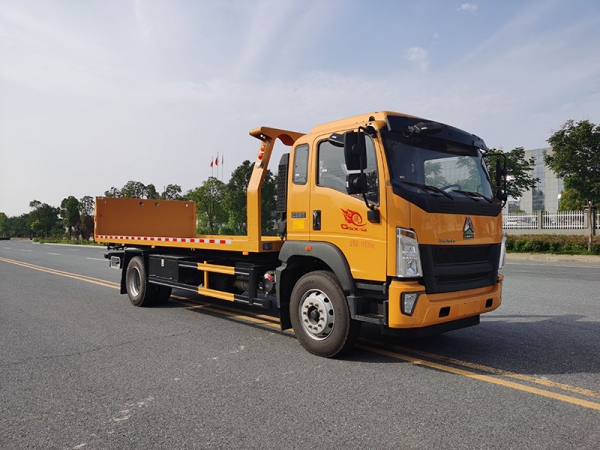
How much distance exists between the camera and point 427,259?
4246 mm

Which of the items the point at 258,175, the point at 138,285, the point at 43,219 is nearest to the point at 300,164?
the point at 258,175

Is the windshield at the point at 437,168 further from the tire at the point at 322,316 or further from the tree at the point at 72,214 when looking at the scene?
the tree at the point at 72,214

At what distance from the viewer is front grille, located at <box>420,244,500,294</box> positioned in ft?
14.0

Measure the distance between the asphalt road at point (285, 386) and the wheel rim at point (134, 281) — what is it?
4.87 feet

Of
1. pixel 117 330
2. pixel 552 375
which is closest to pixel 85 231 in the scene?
pixel 117 330

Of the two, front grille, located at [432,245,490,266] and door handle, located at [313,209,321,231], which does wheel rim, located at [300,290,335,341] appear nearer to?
door handle, located at [313,209,321,231]

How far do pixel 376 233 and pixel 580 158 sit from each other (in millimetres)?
18985

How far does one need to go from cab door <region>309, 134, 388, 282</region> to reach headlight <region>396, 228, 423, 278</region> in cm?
15

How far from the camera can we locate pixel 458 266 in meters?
4.55

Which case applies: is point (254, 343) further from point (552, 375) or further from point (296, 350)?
point (552, 375)

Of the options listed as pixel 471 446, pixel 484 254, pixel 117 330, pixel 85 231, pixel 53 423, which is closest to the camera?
pixel 471 446

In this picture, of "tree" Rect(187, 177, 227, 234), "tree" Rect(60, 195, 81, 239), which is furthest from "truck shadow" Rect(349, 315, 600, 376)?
"tree" Rect(60, 195, 81, 239)

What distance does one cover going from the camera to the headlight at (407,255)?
4148 millimetres

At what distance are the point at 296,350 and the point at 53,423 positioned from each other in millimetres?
2528
